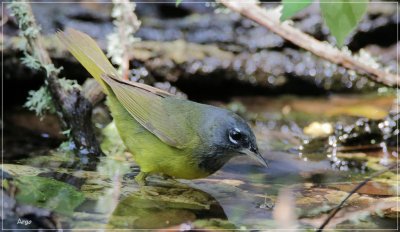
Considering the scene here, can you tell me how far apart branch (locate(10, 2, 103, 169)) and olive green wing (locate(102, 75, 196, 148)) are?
26.7 inches

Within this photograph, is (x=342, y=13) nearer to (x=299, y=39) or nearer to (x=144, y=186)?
(x=144, y=186)

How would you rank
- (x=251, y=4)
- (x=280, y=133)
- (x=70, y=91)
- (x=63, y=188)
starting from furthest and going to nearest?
(x=280, y=133), (x=251, y=4), (x=70, y=91), (x=63, y=188)

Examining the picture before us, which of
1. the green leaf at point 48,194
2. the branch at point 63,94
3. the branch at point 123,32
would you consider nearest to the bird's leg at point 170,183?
Answer: the branch at point 63,94

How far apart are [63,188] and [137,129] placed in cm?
87

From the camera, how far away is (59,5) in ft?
24.5

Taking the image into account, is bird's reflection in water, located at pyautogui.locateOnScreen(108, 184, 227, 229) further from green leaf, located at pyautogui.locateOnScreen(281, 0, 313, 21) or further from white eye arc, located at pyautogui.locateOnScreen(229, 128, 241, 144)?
green leaf, located at pyautogui.locateOnScreen(281, 0, 313, 21)

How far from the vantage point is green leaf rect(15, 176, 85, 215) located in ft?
10.6

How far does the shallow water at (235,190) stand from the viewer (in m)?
3.34

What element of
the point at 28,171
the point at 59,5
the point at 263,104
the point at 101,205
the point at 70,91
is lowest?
the point at 101,205

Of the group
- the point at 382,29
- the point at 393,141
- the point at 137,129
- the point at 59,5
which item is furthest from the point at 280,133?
the point at 59,5

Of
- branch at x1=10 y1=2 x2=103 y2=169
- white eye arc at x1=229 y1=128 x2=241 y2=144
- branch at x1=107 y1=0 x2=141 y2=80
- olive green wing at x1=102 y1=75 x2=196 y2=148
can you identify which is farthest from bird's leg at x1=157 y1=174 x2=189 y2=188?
branch at x1=107 y1=0 x2=141 y2=80

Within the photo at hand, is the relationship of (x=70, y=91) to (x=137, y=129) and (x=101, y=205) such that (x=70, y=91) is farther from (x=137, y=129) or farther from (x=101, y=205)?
(x=101, y=205)

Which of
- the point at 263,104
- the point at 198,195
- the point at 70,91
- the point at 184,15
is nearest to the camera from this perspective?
the point at 198,195

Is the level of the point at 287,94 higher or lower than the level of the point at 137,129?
higher
